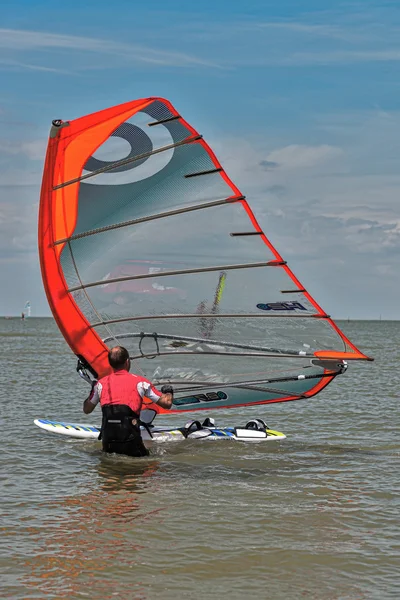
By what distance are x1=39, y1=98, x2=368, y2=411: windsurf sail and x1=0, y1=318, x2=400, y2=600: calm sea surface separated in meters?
1.10

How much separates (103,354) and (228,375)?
157 cm

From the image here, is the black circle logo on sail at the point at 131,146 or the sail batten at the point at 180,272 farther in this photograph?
the black circle logo on sail at the point at 131,146

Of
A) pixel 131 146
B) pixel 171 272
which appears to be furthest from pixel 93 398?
pixel 131 146

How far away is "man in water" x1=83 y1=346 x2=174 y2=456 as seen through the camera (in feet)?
28.0

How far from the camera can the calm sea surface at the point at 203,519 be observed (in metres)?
5.46

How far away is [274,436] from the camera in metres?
10.6

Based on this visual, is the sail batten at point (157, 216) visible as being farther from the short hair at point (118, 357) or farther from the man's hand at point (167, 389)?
the man's hand at point (167, 389)

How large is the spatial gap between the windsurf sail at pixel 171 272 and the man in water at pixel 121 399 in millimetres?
1264

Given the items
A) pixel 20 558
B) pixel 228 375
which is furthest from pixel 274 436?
pixel 20 558

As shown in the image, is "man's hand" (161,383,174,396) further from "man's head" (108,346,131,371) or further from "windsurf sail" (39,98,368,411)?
"man's head" (108,346,131,371)

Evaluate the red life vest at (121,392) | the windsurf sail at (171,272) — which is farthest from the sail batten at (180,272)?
the red life vest at (121,392)

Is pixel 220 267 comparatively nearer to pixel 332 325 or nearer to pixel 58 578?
pixel 332 325

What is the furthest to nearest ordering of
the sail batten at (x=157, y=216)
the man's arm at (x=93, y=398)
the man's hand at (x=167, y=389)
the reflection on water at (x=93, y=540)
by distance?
the man's hand at (x=167, y=389) → the sail batten at (x=157, y=216) → the man's arm at (x=93, y=398) → the reflection on water at (x=93, y=540)

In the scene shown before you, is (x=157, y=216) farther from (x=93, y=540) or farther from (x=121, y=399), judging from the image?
(x=93, y=540)
